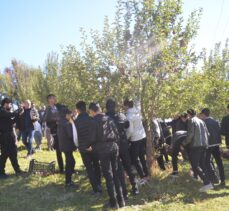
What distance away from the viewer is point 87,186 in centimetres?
841

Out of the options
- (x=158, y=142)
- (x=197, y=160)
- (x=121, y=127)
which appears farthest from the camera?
(x=158, y=142)

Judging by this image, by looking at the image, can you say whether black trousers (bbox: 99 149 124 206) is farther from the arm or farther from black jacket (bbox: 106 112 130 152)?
the arm

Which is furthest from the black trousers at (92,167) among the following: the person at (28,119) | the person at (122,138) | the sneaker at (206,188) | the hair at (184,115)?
the person at (28,119)

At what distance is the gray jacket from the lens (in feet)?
26.1

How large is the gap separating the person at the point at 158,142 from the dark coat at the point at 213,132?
167cm

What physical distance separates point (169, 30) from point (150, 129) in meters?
2.81

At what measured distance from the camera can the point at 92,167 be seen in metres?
7.73

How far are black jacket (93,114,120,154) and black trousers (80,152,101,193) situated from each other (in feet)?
3.16

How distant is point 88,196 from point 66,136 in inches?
57.2

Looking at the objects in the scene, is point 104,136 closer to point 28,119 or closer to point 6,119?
point 6,119

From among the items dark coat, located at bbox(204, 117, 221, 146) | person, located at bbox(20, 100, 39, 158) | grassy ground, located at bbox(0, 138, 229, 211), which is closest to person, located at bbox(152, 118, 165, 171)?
grassy ground, located at bbox(0, 138, 229, 211)

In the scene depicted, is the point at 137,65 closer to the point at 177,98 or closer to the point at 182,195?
the point at 177,98

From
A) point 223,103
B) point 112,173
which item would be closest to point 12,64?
point 223,103

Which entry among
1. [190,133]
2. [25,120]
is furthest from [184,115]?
[25,120]
